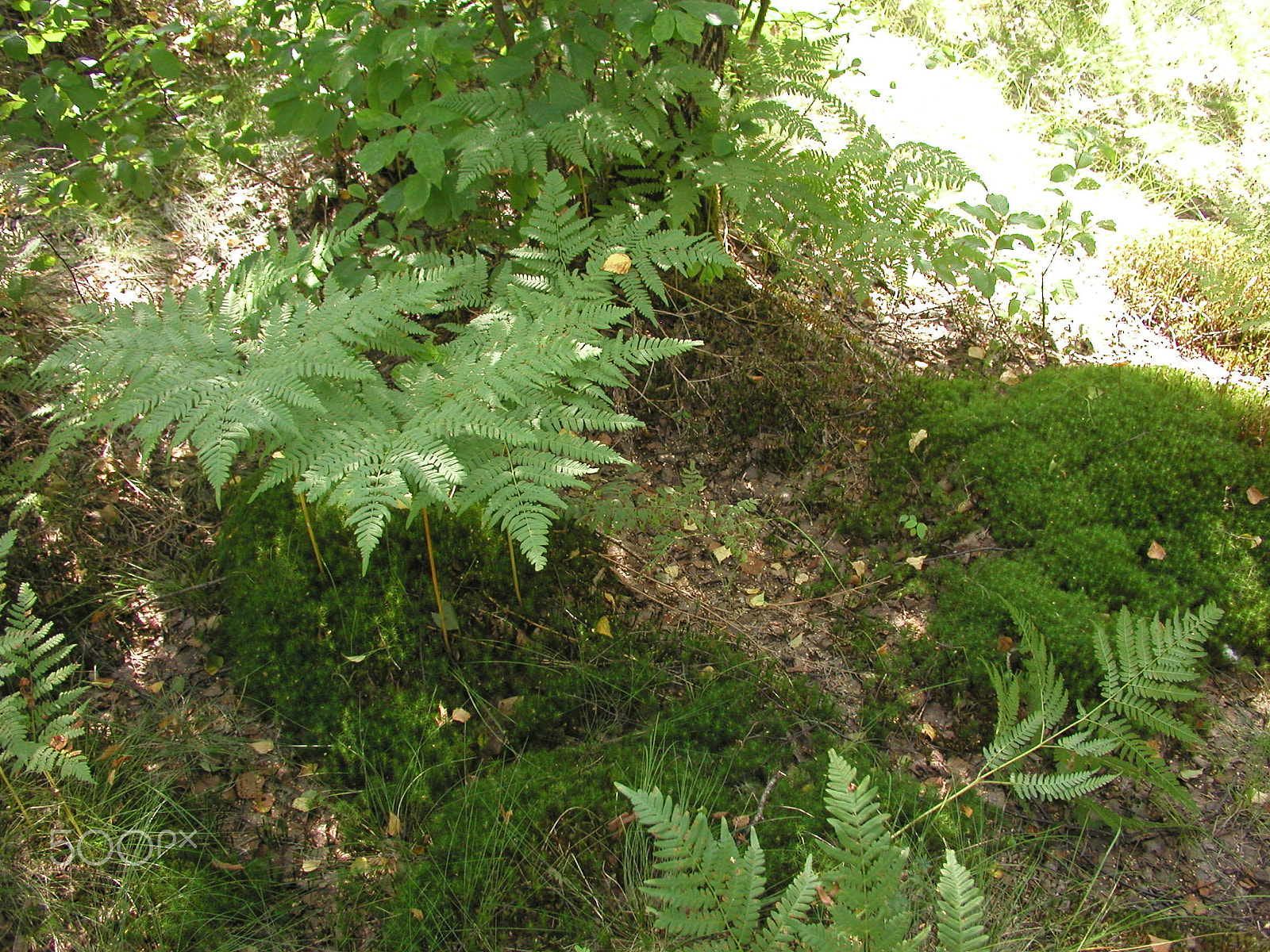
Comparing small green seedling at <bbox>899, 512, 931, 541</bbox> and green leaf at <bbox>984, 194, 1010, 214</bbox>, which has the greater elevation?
green leaf at <bbox>984, 194, 1010, 214</bbox>

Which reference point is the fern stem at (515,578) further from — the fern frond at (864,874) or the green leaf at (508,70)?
the green leaf at (508,70)

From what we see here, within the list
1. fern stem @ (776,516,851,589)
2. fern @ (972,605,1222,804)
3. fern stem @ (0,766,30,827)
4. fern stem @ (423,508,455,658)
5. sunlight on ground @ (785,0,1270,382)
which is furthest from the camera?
sunlight on ground @ (785,0,1270,382)

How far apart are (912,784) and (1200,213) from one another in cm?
496

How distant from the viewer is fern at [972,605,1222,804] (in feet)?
8.41

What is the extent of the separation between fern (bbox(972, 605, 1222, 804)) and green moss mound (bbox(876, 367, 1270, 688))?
0.29 m

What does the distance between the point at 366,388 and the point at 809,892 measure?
1.84 m

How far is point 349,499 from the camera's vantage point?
2.08 meters

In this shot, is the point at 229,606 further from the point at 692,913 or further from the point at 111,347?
the point at 692,913

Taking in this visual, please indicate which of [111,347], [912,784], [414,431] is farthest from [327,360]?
[912,784]

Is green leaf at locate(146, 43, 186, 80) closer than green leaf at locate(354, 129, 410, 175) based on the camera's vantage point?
No

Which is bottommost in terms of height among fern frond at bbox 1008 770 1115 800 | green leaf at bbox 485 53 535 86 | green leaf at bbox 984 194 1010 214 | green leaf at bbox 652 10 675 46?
fern frond at bbox 1008 770 1115 800

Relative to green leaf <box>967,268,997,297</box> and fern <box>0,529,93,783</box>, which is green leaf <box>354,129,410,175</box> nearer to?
fern <box>0,529,93,783</box>

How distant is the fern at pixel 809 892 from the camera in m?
1.79

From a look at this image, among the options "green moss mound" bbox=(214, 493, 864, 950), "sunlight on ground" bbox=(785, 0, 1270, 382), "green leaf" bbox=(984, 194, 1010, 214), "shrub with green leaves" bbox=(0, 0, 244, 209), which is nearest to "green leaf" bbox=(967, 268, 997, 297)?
"green leaf" bbox=(984, 194, 1010, 214)
